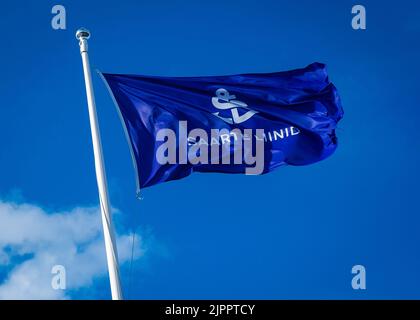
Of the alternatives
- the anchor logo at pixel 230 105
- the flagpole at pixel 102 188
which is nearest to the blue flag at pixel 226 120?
the anchor logo at pixel 230 105

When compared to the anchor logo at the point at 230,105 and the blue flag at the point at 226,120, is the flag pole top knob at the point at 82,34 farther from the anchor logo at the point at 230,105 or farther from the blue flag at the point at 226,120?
the anchor logo at the point at 230,105

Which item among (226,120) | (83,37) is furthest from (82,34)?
(226,120)

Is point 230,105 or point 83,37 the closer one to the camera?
point 83,37

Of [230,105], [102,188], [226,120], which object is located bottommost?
[102,188]

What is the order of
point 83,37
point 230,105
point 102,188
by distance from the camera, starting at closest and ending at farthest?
point 102,188
point 83,37
point 230,105

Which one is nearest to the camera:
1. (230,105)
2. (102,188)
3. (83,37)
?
(102,188)

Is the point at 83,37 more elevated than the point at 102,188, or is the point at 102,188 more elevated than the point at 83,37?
the point at 83,37

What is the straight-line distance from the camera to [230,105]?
1809 cm

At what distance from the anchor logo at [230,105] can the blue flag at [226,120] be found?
21 millimetres

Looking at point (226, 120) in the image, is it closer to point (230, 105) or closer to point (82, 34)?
point (230, 105)

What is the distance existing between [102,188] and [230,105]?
4.32 metres

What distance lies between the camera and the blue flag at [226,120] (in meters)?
16.7

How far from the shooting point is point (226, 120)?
17.8 m
